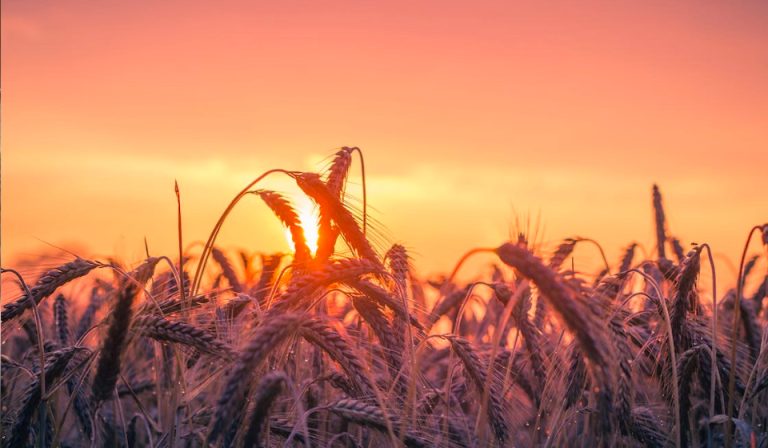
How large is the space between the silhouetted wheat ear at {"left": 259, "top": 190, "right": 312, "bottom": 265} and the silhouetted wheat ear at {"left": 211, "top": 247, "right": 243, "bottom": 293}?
2.17 metres

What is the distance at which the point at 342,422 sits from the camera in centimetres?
438

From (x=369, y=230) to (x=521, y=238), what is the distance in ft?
3.19

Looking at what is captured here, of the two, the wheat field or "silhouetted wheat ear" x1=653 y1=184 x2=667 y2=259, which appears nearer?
the wheat field

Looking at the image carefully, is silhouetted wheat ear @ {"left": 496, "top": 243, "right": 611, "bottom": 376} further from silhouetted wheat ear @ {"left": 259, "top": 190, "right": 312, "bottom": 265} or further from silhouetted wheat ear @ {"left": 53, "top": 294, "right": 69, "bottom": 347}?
silhouetted wheat ear @ {"left": 53, "top": 294, "right": 69, "bottom": 347}

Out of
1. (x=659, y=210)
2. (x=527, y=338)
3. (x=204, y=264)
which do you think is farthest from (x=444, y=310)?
(x=659, y=210)

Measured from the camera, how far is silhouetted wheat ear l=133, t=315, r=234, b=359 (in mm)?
3244

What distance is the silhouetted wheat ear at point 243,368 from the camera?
272 centimetres

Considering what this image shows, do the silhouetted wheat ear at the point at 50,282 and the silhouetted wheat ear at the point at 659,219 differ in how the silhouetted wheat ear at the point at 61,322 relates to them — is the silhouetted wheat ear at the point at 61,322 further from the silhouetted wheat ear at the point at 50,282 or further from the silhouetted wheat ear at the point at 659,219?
the silhouetted wheat ear at the point at 659,219

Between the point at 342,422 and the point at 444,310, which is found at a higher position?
the point at 444,310

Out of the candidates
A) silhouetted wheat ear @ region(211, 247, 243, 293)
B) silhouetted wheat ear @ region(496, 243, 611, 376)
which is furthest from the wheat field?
silhouetted wheat ear @ region(211, 247, 243, 293)

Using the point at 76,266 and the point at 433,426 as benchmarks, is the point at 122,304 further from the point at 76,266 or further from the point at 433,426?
the point at 433,426

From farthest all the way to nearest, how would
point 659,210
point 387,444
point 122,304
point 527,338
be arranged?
point 659,210
point 527,338
point 387,444
point 122,304

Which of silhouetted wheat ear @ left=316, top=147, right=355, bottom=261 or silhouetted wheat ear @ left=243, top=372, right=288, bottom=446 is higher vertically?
silhouetted wheat ear @ left=316, top=147, right=355, bottom=261

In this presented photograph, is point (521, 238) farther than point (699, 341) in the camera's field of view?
Yes
